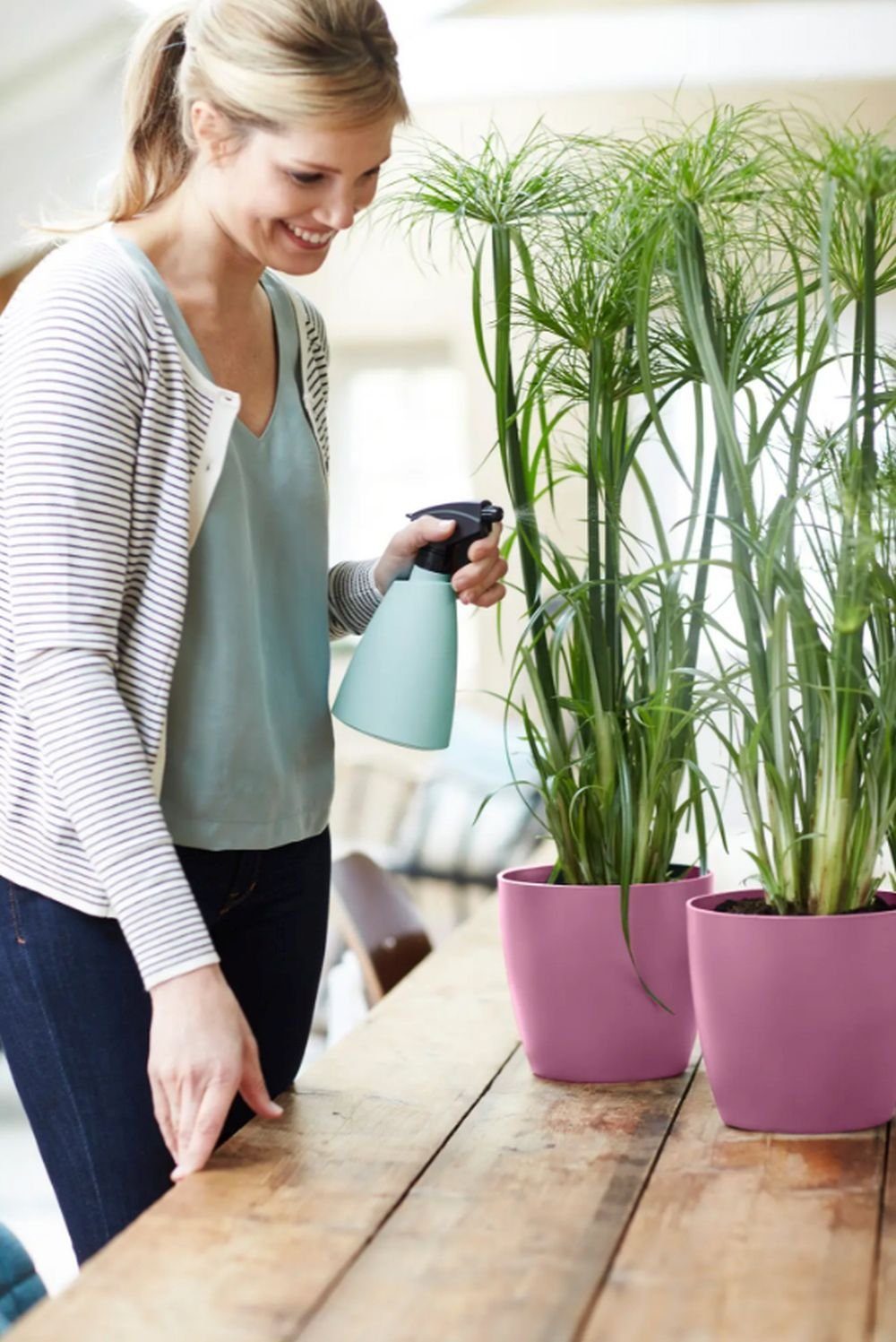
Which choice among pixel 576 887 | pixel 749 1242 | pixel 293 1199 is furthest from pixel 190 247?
pixel 749 1242

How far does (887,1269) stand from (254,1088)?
381 mm

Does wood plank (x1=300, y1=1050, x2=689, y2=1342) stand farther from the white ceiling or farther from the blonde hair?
the white ceiling

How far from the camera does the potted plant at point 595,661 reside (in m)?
1.05

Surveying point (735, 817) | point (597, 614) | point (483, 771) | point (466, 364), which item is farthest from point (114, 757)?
point (466, 364)

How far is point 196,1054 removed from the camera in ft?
2.84

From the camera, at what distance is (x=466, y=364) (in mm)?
5691

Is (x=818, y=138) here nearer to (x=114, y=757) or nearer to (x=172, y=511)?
(x=172, y=511)

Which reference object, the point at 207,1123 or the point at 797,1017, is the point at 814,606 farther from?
the point at 207,1123

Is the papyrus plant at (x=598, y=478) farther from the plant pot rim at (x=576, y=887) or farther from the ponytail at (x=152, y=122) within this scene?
the ponytail at (x=152, y=122)

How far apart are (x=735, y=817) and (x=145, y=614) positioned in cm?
323

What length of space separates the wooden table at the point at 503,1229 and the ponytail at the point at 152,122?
660 mm

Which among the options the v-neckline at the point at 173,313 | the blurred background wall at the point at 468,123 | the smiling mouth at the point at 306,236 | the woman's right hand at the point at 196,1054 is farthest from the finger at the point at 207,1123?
the blurred background wall at the point at 468,123

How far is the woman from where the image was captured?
2.95 feet

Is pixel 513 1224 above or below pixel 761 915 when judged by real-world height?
below
